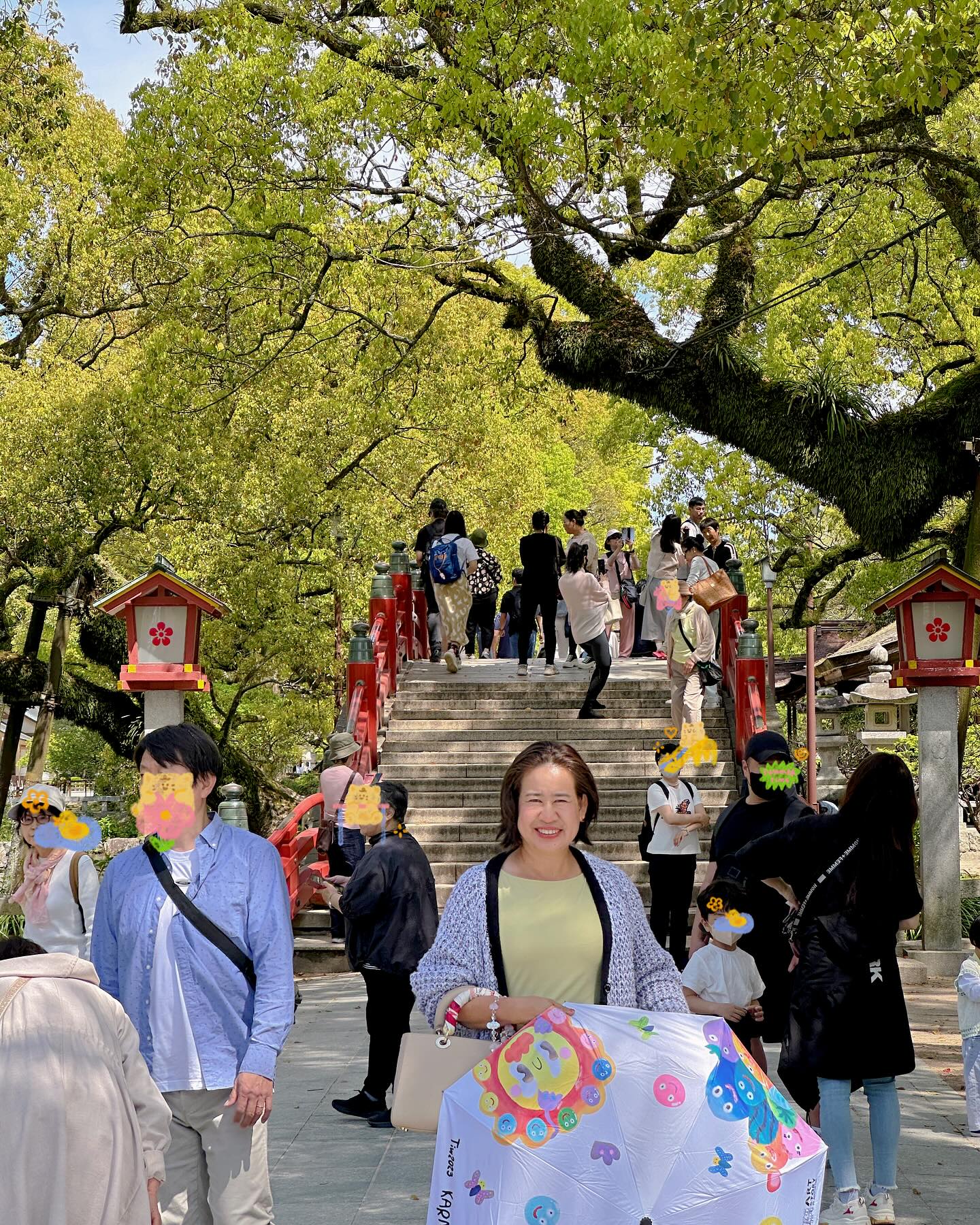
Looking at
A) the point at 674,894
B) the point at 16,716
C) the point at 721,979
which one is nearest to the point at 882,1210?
the point at 721,979

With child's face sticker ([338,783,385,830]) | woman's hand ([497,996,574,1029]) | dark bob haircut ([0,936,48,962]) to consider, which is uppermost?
child's face sticker ([338,783,385,830])

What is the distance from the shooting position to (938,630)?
1245 centimetres

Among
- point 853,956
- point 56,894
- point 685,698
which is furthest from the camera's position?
point 685,698

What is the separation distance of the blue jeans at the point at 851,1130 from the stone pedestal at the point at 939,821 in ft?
23.7

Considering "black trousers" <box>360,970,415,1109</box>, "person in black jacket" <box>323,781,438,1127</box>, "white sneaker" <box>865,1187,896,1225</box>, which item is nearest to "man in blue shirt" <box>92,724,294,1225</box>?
"white sneaker" <box>865,1187,896,1225</box>

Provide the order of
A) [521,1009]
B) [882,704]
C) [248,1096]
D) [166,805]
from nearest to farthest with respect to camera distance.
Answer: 1. [521,1009]
2. [248,1096]
3. [166,805]
4. [882,704]

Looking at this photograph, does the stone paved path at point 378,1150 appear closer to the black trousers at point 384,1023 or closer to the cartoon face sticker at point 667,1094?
the black trousers at point 384,1023

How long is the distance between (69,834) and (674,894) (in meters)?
4.98

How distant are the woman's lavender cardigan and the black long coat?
1.44 m

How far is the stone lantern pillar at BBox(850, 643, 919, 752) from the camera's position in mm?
20500

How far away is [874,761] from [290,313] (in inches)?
529

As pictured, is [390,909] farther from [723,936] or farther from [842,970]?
[842,970]

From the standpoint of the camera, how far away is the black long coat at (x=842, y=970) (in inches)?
195

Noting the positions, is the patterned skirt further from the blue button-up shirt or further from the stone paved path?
the blue button-up shirt
